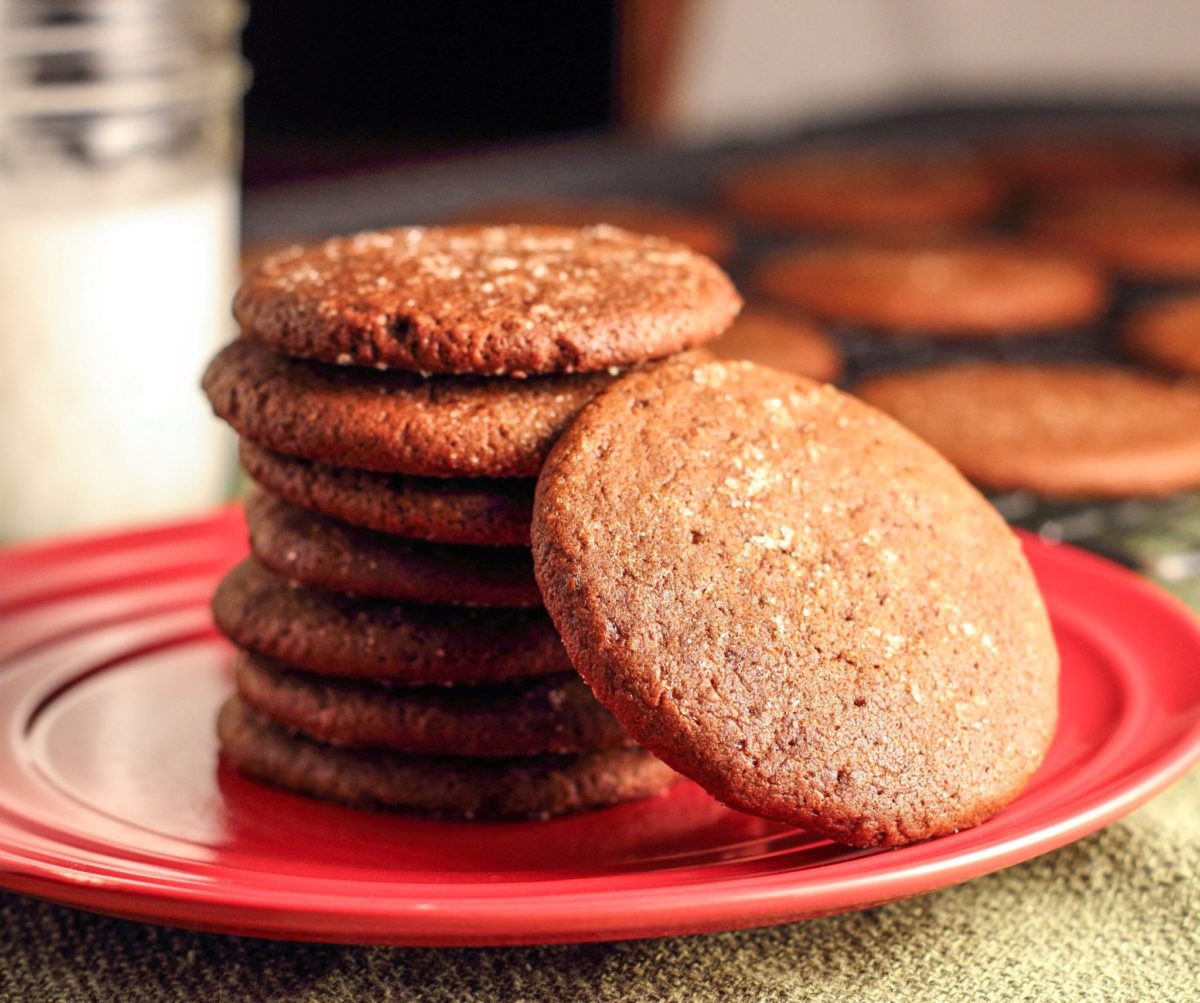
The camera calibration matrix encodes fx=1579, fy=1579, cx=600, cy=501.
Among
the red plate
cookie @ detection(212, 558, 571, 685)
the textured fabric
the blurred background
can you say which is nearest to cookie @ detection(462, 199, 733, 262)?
the blurred background

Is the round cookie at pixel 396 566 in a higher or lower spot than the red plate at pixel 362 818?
higher

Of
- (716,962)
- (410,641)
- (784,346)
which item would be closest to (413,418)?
(410,641)

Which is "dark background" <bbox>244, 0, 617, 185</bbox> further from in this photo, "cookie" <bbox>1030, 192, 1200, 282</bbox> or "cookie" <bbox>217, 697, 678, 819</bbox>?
"cookie" <bbox>217, 697, 678, 819</bbox>

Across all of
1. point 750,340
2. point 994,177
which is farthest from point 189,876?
point 994,177

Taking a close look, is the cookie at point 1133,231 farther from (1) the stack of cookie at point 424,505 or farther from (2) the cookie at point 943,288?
(1) the stack of cookie at point 424,505

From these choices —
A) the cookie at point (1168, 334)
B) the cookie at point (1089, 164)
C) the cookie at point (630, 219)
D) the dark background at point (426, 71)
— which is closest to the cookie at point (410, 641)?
the cookie at point (1168, 334)

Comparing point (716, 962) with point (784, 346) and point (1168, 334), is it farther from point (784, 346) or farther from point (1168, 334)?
point (1168, 334)
